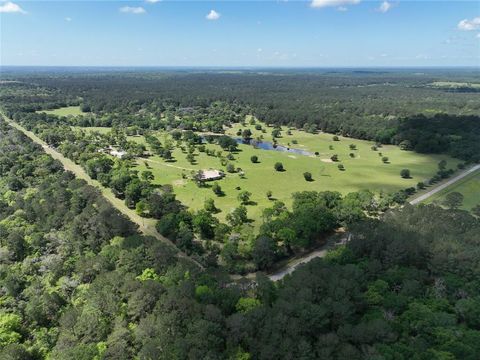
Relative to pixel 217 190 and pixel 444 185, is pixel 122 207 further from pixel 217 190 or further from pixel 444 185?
pixel 444 185

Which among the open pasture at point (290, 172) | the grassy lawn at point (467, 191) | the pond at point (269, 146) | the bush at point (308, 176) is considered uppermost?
the bush at point (308, 176)

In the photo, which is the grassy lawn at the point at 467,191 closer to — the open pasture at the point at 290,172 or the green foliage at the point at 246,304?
the open pasture at the point at 290,172

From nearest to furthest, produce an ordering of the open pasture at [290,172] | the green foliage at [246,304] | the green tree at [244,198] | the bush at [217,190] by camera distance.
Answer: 1. the green foliage at [246,304]
2. the green tree at [244,198]
3. the bush at [217,190]
4. the open pasture at [290,172]

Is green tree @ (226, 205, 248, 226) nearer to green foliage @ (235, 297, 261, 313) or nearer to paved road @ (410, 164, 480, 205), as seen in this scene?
green foliage @ (235, 297, 261, 313)

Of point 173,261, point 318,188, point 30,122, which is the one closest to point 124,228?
point 173,261

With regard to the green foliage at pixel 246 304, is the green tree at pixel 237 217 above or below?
below

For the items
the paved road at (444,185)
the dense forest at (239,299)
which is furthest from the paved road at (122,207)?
the paved road at (444,185)
